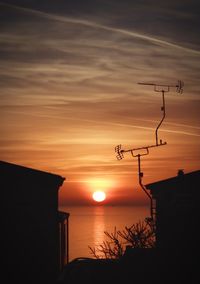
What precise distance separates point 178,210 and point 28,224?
292 inches

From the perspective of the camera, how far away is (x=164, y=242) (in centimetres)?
2130

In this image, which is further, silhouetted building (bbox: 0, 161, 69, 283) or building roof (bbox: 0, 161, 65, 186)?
building roof (bbox: 0, 161, 65, 186)

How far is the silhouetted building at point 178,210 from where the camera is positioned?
2050cm

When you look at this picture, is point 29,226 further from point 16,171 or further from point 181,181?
point 181,181

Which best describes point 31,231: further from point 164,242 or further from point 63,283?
point 164,242

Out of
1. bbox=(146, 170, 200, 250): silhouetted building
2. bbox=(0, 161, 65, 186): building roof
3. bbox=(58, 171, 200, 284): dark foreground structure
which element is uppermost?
bbox=(0, 161, 65, 186): building roof

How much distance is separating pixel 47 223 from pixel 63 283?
335 centimetres

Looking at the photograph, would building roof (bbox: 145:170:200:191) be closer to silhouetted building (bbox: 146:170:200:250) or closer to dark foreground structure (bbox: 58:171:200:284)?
silhouetted building (bbox: 146:170:200:250)

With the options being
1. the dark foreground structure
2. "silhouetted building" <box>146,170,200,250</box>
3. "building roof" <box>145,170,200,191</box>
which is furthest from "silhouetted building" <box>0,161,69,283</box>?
"building roof" <box>145,170,200,191</box>

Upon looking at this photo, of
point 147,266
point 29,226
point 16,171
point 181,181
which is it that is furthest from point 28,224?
point 181,181

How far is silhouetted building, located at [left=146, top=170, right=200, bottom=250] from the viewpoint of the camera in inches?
807

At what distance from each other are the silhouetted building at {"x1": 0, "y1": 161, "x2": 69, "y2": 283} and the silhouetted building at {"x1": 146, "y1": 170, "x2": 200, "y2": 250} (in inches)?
204

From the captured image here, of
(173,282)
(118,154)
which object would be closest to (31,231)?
(118,154)

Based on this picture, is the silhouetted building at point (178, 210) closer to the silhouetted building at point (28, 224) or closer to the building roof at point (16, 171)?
the silhouetted building at point (28, 224)
